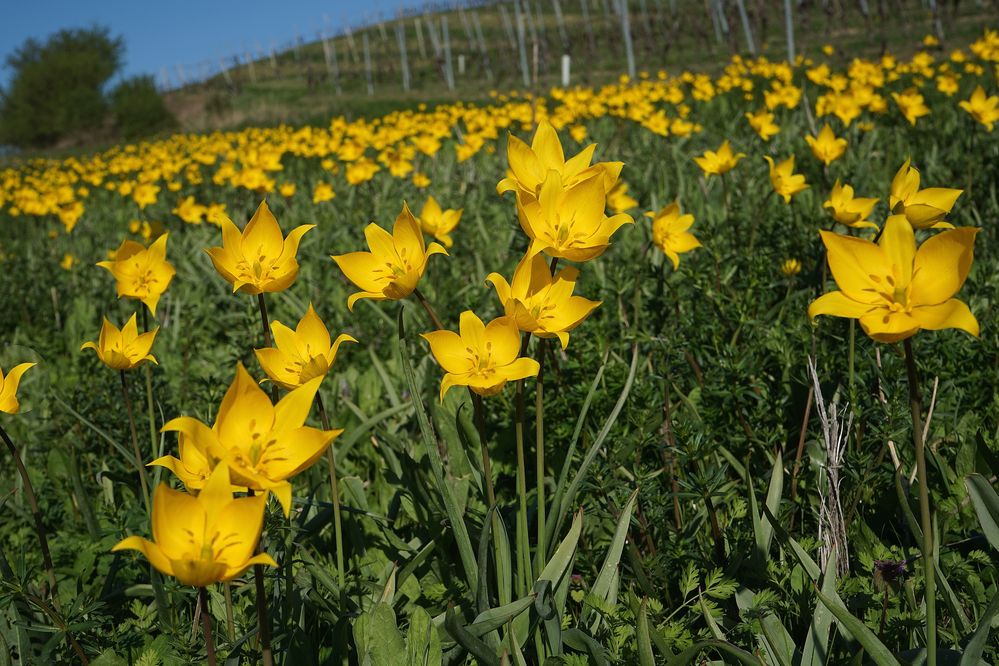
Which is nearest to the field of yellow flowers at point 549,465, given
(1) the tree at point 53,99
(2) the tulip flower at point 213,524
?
(2) the tulip flower at point 213,524

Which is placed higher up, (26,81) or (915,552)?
(26,81)

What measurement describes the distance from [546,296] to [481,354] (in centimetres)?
18

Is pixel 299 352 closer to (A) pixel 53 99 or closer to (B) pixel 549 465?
(B) pixel 549 465

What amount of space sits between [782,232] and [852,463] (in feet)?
6.84

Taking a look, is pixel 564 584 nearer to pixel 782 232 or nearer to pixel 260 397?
pixel 260 397

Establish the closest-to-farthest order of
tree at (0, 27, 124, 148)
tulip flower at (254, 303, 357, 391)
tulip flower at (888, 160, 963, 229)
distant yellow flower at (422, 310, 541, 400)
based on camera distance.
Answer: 1. distant yellow flower at (422, 310, 541, 400)
2. tulip flower at (254, 303, 357, 391)
3. tulip flower at (888, 160, 963, 229)
4. tree at (0, 27, 124, 148)

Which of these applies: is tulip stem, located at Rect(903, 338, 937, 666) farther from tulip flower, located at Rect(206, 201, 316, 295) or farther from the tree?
the tree

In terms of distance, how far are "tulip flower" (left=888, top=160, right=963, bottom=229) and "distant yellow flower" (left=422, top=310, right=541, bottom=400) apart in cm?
105

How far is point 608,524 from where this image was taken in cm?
203

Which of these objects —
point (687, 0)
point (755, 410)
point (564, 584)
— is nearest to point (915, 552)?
point (755, 410)

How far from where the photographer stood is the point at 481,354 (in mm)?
1483

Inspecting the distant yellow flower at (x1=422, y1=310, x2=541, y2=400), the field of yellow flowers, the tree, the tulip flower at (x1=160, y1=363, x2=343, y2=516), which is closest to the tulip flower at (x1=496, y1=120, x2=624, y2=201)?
the field of yellow flowers

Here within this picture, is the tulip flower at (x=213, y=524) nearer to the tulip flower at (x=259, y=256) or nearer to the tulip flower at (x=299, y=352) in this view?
the tulip flower at (x=299, y=352)

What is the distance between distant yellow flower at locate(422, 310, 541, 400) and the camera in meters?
1.39
